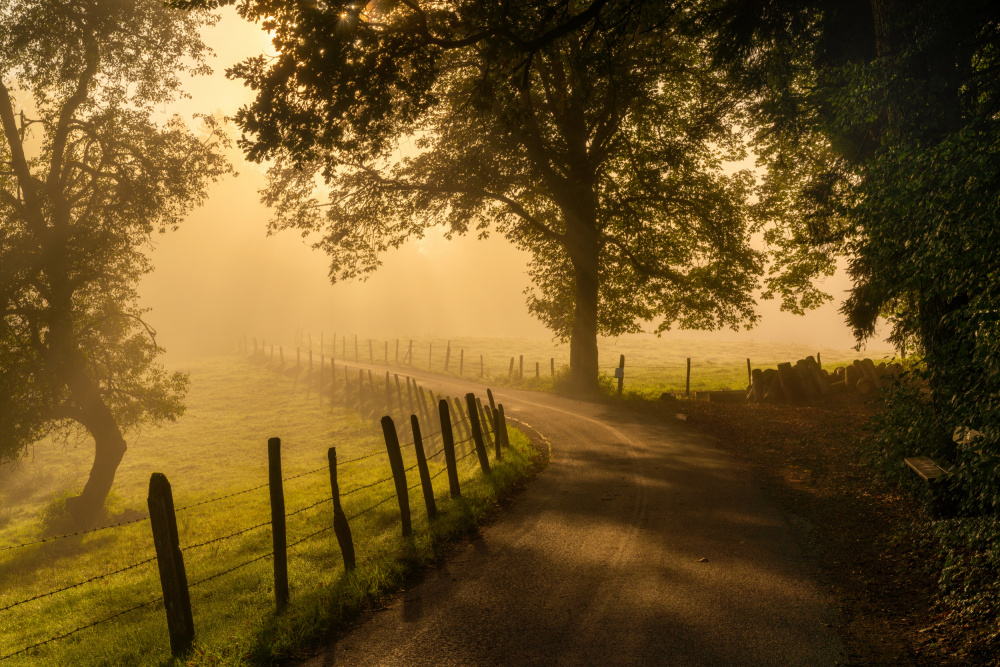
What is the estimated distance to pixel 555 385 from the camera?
2917 cm

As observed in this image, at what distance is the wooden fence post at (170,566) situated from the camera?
647 centimetres

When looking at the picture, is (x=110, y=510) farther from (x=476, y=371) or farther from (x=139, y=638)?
(x=476, y=371)

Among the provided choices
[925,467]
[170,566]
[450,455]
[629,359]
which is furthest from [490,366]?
[170,566]

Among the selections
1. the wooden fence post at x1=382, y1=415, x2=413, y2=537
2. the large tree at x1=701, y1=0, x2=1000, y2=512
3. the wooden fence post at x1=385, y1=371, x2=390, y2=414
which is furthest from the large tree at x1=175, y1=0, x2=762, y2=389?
the wooden fence post at x1=382, y1=415, x2=413, y2=537

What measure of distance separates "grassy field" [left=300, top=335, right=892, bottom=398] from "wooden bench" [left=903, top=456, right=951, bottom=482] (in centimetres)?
1691

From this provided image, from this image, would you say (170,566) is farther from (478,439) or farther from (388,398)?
(388,398)

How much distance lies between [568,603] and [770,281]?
22734mm

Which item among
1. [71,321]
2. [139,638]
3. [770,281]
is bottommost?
[139,638]

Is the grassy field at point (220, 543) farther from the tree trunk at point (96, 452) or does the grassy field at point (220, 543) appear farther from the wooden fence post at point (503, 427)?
the tree trunk at point (96, 452)

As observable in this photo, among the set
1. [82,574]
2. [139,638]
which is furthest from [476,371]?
[139,638]

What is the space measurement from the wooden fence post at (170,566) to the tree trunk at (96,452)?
694 inches

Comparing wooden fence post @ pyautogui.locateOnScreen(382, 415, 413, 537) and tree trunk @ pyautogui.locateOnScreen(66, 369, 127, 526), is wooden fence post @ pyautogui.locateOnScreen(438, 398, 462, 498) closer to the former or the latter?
wooden fence post @ pyautogui.locateOnScreen(382, 415, 413, 537)

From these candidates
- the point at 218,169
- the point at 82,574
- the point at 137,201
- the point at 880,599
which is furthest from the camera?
the point at 218,169

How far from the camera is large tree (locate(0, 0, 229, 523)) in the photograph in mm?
18562
